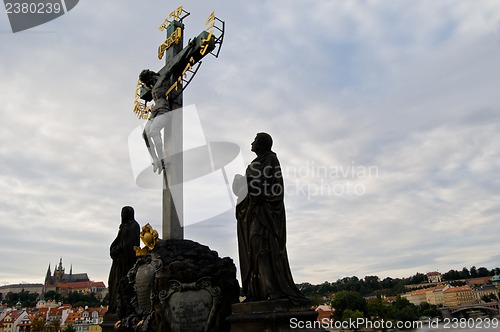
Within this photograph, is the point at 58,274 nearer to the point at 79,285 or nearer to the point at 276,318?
the point at 79,285

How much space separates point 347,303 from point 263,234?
3971cm

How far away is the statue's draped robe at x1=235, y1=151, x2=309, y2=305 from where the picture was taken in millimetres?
4918

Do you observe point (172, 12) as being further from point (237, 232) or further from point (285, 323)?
point (285, 323)

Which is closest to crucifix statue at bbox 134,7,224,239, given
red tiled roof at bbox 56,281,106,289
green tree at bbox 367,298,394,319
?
green tree at bbox 367,298,394,319

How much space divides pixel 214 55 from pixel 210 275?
5454 millimetres

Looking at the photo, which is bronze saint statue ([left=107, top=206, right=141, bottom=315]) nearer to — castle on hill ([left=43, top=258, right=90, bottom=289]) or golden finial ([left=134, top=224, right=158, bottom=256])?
golden finial ([left=134, top=224, right=158, bottom=256])

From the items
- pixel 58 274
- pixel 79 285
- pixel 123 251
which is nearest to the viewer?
pixel 123 251

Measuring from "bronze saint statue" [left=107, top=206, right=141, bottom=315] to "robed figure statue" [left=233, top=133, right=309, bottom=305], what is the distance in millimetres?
3623

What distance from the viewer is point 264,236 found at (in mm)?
5102

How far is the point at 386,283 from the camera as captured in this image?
246ft

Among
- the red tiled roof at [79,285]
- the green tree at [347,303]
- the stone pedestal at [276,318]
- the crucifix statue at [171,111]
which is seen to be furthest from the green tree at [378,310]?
the red tiled roof at [79,285]

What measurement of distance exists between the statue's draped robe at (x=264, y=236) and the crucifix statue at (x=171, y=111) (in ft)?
11.8

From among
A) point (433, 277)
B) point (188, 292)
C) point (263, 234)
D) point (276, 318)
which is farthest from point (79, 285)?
point (276, 318)

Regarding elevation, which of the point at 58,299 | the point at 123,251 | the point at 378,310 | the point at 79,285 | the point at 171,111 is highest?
the point at 79,285
